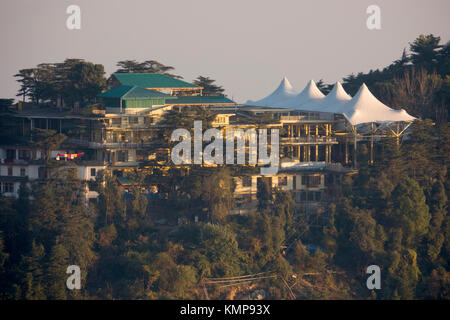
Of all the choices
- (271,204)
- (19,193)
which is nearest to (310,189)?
(271,204)

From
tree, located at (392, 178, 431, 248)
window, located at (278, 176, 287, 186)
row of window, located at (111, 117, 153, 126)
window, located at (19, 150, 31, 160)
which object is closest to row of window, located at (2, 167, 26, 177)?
window, located at (19, 150, 31, 160)

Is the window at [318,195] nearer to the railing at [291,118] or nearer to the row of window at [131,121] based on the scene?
the railing at [291,118]

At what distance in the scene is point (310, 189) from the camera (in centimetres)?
4931

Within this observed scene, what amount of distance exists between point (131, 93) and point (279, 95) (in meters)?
15.4

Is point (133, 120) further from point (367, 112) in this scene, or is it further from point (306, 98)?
point (306, 98)

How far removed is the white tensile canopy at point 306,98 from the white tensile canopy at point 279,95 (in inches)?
51.6

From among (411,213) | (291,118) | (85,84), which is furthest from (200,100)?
(411,213)

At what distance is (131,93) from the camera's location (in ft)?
164

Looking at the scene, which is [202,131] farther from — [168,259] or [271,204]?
[168,259]

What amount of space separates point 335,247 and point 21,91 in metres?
23.5

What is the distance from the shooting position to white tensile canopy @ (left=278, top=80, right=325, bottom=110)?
57.0m

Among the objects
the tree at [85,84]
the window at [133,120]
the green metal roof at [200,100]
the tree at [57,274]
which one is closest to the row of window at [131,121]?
the window at [133,120]

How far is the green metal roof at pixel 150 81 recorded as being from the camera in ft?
175
